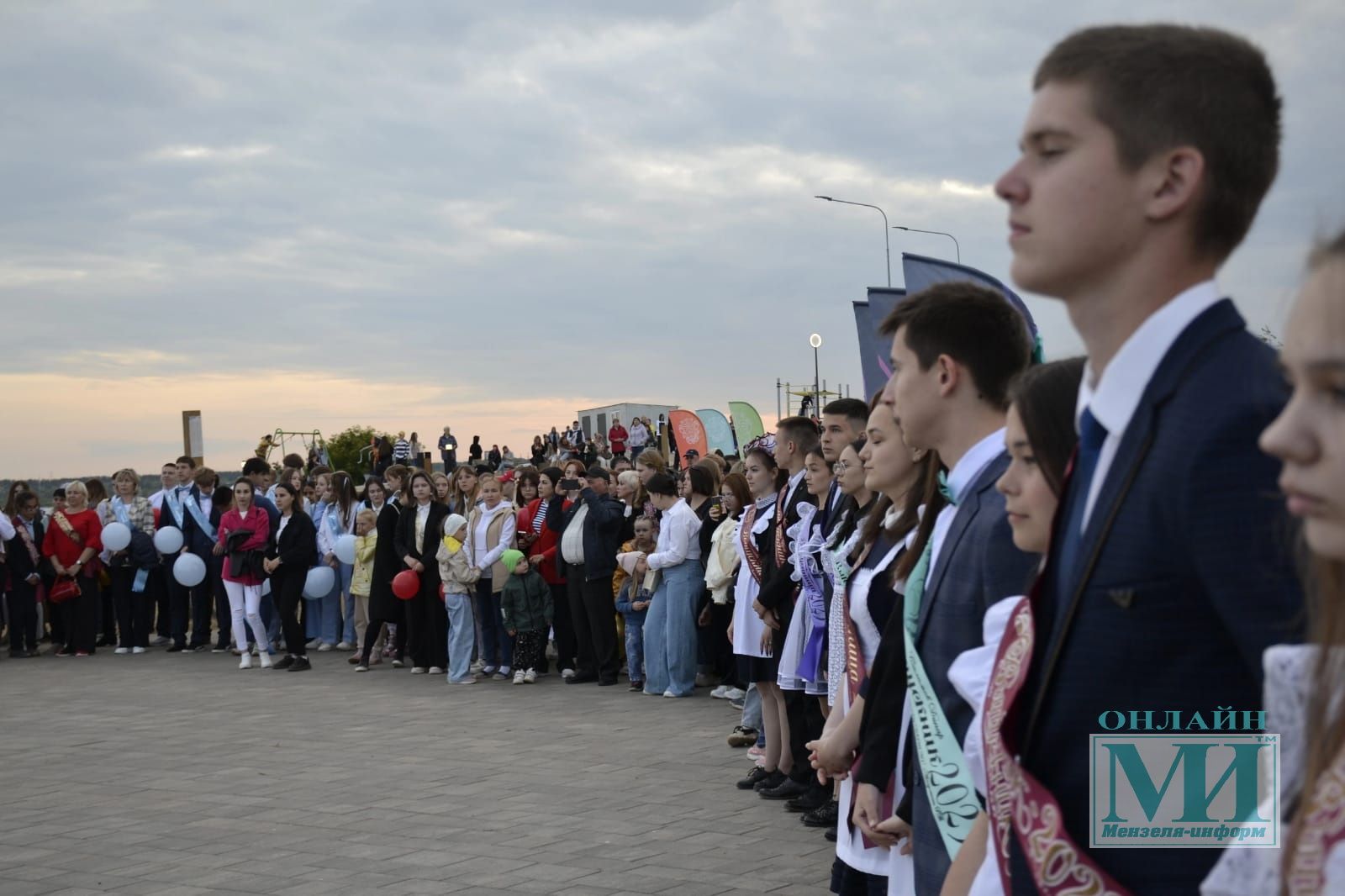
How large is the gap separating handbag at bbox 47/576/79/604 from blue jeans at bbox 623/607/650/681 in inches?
324

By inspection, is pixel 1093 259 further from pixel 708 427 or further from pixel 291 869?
pixel 708 427

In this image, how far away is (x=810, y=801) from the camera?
7.76m

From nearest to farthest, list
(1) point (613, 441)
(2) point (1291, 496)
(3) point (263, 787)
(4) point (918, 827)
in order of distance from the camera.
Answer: (2) point (1291, 496) → (4) point (918, 827) → (3) point (263, 787) → (1) point (613, 441)

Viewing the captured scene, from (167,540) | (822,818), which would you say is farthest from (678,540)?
(167,540)

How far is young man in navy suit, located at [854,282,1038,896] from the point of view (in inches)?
106

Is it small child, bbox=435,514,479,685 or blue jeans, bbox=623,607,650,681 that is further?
small child, bbox=435,514,479,685

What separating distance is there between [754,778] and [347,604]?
33.6 ft

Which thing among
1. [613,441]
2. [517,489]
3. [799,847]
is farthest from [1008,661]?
[613,441]

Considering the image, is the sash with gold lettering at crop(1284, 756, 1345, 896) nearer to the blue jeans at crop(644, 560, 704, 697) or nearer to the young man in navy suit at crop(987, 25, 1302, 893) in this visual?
the young man in navy suit at crop(987, 25, 1302, 893)

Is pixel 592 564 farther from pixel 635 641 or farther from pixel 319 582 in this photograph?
pixel 319 582

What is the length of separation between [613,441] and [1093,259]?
3485 cm

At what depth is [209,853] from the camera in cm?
709

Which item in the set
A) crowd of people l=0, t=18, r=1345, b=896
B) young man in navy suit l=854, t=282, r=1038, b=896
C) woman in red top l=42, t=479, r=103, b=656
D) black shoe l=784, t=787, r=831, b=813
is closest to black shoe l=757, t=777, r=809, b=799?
black shoe l=784, t=787, r=831, b=813

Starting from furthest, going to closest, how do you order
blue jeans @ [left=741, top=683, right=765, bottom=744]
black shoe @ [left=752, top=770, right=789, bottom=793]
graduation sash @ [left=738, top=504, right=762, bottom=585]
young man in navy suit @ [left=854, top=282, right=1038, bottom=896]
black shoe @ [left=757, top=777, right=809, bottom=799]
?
blue jeans @ [left=741, top=683, right=765, bottom=744], graduation sash @ [left=738, top=504, right=762, bottom=585], black shoe @ [left=752, top=770, right=789, bottom=793], black shoe @ [left=757, top=777, right=809, bottom=799], young man in navy suit @ [left=854, top=282, right=1038, bottom=896]
